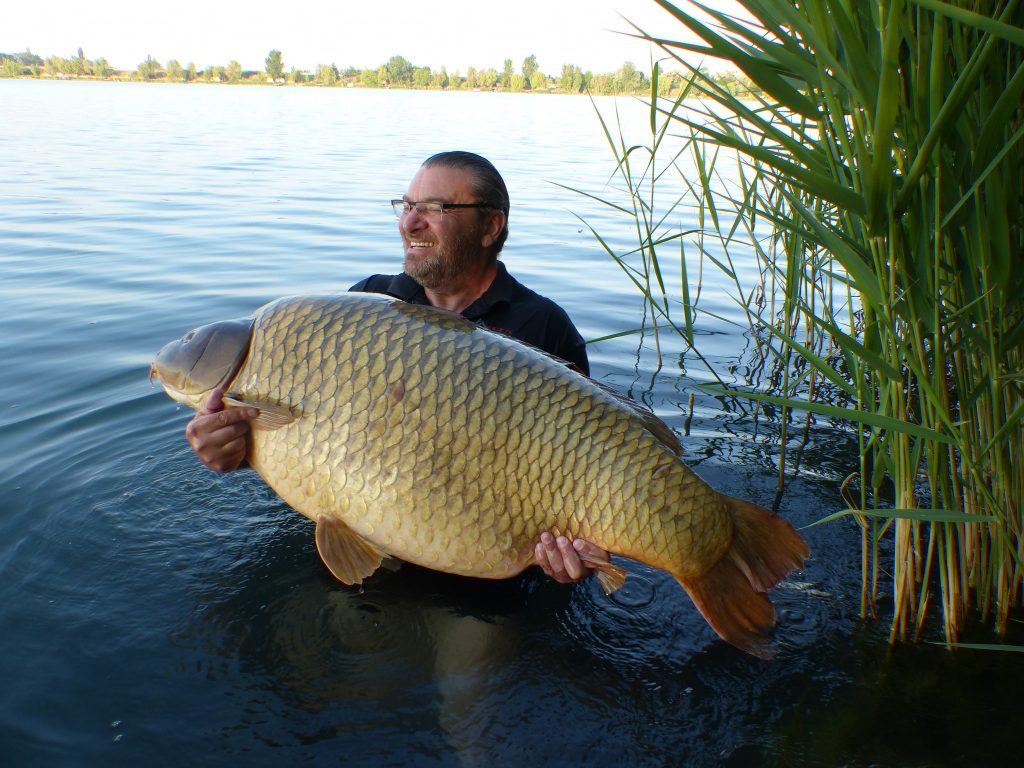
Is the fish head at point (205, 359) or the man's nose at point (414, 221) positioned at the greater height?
the man's nose at point (414, 221)

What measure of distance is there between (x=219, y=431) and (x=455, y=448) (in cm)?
66

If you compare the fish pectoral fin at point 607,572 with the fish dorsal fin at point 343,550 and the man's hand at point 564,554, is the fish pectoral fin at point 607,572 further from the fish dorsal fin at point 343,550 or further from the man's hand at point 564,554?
the fish dorsal fin at point 343,550

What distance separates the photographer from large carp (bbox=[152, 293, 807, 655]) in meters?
2.03

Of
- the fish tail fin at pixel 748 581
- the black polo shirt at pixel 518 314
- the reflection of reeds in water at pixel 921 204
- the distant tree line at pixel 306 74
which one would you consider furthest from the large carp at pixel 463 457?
the distant tree line at pixel 306 74

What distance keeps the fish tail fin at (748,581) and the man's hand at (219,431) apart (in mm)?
1253

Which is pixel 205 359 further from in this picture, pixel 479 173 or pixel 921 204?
pixel 921 204

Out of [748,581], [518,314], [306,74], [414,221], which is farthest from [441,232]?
[306,74]

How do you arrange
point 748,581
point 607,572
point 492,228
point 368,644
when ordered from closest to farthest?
point 748,581, point 607,572, point 368,644, point 492,228

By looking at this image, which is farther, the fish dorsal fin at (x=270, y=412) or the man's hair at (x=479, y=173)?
the man's hair at (x=479, y=173)

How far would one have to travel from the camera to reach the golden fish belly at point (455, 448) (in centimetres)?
202

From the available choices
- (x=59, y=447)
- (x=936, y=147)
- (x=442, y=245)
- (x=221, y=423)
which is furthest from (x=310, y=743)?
(x=59, y=447)

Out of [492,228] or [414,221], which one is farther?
[492,228]

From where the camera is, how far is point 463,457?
210 cm

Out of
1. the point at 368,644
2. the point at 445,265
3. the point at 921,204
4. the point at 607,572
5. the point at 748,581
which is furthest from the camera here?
the point at 445,265
